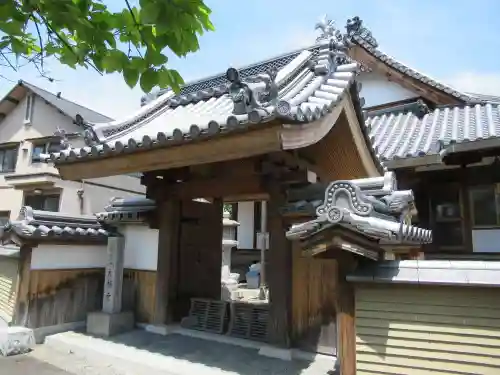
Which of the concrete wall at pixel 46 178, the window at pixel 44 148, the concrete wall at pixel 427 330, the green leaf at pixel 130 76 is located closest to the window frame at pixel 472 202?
the concrete wall at pixel 427 330

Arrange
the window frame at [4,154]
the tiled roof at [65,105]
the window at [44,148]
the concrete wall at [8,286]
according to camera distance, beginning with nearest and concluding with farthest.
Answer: the concrete wall at [8,286]
the window at [44,148]
the tiled roof at [65,105]
the window frame at [4,154]

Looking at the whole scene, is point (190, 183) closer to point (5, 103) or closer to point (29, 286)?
point (29, 286)

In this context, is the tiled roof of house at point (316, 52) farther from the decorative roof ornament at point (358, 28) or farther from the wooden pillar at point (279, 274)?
the wooden pillar at point (279, 274)

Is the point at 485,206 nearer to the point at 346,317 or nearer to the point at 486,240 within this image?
the point at 486,240

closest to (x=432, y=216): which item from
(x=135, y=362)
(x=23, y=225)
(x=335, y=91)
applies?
(x=335, y=91)

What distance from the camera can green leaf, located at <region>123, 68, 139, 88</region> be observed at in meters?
2.75

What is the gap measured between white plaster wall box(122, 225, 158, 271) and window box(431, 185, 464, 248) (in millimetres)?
5974

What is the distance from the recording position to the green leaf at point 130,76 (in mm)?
2752

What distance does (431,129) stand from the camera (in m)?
9.62

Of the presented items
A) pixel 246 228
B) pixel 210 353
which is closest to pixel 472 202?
pixel 210 353

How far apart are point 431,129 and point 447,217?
7.71 ft

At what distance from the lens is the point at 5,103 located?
837 inches

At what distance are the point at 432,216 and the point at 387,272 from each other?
4921 mm

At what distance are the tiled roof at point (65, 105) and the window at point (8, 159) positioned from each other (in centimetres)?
321
